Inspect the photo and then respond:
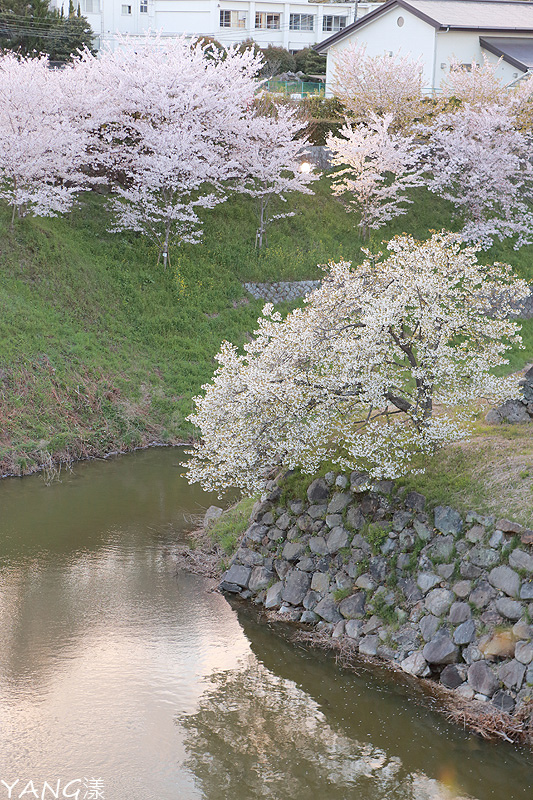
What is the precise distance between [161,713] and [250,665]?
1.85 meters

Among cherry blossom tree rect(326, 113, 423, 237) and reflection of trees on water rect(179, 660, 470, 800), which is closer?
reflection of trees on water rect(179, 660, 470, 800)

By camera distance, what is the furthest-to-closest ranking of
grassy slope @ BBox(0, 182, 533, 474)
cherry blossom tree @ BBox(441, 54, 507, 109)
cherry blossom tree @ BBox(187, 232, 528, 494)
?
1. cherry blossom tree @ BBox(441, 54, 507, 109)
2. grassy slope @ BBox(0, 182, 533, 474)
3. cherry blossom tree @ BBox(187, 232, 528, 494)

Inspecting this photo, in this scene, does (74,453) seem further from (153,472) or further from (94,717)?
(94,717)

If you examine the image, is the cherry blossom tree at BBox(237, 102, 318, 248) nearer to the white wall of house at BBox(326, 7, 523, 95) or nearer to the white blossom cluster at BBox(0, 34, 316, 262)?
the white blossom cluster at BBox(0, 34, 316, 262)

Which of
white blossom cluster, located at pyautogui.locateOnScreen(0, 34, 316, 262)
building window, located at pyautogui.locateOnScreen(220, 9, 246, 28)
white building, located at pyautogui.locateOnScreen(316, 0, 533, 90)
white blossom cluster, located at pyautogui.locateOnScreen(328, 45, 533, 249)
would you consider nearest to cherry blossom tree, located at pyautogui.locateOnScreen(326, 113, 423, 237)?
white blossom cluster, located at pyautogui.locateOnScreen(328, 45, 533, 249)

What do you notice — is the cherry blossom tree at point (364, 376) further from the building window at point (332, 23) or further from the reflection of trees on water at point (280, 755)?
the building window at point (332, 23)

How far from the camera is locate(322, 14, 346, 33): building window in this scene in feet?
210

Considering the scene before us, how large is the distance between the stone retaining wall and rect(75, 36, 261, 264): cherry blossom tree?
1824cm

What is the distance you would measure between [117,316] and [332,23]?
4789cm

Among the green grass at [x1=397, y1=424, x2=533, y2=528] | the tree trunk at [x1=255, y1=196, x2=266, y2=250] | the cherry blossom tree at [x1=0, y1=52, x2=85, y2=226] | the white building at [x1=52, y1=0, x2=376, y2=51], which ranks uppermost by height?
the white building at [x1=52, y1=0, x2=376, y2=51]

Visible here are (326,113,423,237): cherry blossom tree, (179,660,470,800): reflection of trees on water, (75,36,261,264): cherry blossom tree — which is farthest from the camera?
(326,113,423,237): cherry blossom tree

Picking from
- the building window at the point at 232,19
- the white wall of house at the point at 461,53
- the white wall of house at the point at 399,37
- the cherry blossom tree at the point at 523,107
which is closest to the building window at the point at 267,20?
the building window at the point at 232,19

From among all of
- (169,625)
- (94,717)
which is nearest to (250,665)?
(169,625)

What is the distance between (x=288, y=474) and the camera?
48.5 ft
